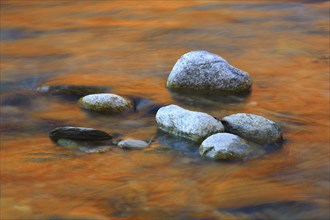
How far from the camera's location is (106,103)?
5320 millimetres

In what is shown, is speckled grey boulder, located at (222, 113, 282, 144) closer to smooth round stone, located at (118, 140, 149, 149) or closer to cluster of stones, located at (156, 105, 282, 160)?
cluster of stones, located at (156, 105, 282, 160)

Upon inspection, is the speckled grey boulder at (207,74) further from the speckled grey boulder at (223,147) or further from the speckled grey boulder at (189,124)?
the speckled grey boulder at (223,147)

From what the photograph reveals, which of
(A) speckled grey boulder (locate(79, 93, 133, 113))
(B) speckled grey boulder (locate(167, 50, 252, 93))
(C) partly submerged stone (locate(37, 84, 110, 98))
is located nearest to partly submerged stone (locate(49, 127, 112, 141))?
(A) speckled grey boulder (locate(79, 93, 133, 113))

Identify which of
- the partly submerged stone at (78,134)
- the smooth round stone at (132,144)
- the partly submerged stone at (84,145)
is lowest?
the smooth round stone at (132,144)

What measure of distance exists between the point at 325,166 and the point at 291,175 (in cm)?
25

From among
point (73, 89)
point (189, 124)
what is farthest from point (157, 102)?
point (189, 124)

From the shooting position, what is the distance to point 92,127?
5070 millimetres

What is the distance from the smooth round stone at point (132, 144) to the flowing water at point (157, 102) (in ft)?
0.16

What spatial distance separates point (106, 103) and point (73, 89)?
614 millimetres

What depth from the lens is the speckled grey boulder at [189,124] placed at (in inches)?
184

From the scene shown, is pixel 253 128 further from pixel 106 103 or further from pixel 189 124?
pixel 106 103

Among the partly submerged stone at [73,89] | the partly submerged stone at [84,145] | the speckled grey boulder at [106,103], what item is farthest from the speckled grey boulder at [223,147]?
the partly submerged stone at [73,89]

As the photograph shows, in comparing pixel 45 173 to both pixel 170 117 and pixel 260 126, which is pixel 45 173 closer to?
pixel 170 117

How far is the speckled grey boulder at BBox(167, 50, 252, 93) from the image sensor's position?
5.70m
